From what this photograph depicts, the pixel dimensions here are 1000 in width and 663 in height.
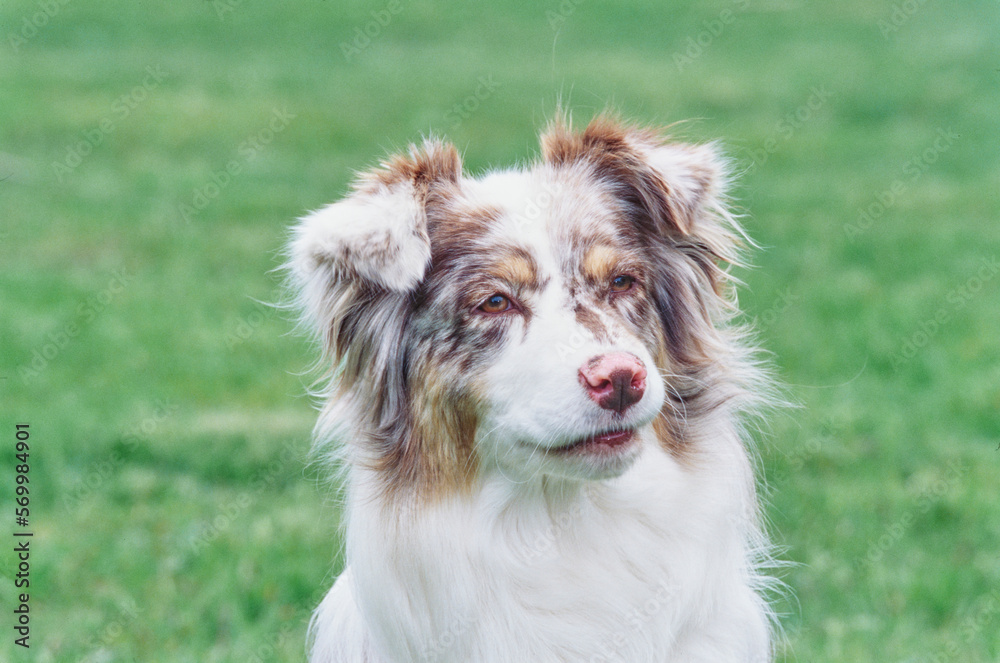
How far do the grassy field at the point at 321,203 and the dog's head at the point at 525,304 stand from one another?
565 millimetres

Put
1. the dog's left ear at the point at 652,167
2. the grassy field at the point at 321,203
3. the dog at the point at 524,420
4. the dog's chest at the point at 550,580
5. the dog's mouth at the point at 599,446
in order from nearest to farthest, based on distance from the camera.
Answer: the dog's mouth at the point at 599,446 → the dog at the point at 524,420 → the dog's chest at the point at 550,580 → the dog's left ear at the point at 652,167 → the grassy field at the point at 321,203

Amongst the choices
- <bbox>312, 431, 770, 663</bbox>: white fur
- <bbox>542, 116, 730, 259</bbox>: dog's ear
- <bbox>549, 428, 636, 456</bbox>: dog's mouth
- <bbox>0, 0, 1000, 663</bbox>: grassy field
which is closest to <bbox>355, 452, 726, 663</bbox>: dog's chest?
<bbox>312, 431, 770, 663</bbox>: white fur

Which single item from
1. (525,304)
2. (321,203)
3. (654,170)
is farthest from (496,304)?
(321,203)

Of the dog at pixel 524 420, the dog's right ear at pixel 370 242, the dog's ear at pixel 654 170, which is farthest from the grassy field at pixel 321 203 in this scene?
the dog's right ear at pixel 370 242

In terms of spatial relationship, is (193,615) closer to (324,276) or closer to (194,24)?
(324,276)

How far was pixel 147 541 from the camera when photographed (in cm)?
615

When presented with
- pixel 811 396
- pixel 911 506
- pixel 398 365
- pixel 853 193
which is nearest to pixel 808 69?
pixel 853 193

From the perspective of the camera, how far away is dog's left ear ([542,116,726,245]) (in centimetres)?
381

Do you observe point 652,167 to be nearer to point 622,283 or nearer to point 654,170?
point 654,170

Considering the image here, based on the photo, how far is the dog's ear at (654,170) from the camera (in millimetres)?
3816

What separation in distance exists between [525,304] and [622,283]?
329mm

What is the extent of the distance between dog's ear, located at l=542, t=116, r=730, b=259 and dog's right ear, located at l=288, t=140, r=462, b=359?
1.34ft

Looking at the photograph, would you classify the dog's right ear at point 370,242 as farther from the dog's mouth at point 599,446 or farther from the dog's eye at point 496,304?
the dog's mouth at point 599,446

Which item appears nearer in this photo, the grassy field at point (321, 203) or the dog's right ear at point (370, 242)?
the dog's right ear at point (370, 242)
